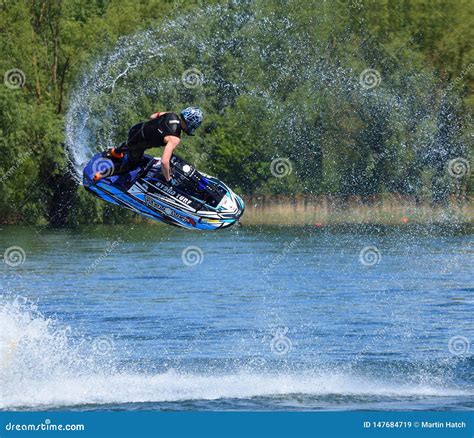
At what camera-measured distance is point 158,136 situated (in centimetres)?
1648

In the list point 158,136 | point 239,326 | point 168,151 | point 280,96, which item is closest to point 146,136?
point 158,136

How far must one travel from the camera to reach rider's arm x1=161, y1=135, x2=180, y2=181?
53.1 ft

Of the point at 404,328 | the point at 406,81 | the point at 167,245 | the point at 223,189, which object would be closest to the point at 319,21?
the point at 406,81

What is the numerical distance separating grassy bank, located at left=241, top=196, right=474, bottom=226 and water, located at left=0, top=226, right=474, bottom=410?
382 centimetres

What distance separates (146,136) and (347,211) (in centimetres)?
3090

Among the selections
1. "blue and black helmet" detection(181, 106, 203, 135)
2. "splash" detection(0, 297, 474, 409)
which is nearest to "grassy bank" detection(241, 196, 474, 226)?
"splash" detection(0, 297, 474, 409)

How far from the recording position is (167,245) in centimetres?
3947

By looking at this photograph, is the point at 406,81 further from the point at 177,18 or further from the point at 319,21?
the point at 177,18

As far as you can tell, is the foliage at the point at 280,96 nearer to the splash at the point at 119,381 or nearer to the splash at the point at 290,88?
the splash at the point at 290,88

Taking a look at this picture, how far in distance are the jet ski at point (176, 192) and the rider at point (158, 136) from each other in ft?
0.43

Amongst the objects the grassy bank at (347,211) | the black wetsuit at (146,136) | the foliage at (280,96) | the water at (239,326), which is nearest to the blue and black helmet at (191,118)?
the black wetsuit at (146,136)

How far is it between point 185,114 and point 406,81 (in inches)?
1230

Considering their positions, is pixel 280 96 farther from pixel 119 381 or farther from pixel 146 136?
pixel 119 381

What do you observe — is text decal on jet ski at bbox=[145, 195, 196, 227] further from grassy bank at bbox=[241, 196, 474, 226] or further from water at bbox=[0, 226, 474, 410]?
grassy bank at bbox=[241, 196, 474, 226]
